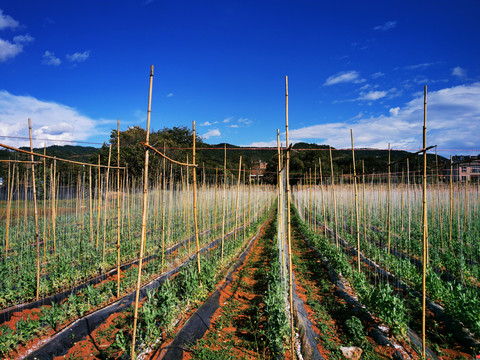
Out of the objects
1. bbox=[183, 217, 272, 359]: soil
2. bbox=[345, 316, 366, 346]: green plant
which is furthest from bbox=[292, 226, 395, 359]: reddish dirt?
bbox=[183, 217, 272, 359]: soil

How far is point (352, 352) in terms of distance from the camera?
137 inches

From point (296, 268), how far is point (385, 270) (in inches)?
89.7

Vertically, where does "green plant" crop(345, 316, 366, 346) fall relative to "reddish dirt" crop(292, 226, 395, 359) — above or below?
above

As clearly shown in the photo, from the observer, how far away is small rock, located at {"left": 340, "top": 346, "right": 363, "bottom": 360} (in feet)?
11.3

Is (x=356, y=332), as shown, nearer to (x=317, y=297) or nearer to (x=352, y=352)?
(x=352, y=352)

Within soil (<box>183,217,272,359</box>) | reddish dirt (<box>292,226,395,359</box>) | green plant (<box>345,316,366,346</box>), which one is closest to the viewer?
soil (<box>183,217,272,359</box>)

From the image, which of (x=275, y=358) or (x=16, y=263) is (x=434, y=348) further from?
(x=16, y=263)

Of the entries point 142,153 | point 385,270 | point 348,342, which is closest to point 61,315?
point 348,342

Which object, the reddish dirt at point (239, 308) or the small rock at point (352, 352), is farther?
the reddish dirt at point (239, 308)

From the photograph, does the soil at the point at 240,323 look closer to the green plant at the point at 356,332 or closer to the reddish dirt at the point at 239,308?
the reddish dirt at the point at 239,308

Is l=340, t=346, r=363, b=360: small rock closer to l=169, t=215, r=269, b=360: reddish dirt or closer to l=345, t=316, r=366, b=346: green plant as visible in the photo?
l=345, t=316, r=366, b=346: green plant

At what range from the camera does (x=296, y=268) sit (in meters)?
7.42

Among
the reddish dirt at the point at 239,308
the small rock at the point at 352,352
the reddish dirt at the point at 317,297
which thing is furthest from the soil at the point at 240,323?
the small rock at the point at 352,352

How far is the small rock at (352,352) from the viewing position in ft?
11.3
